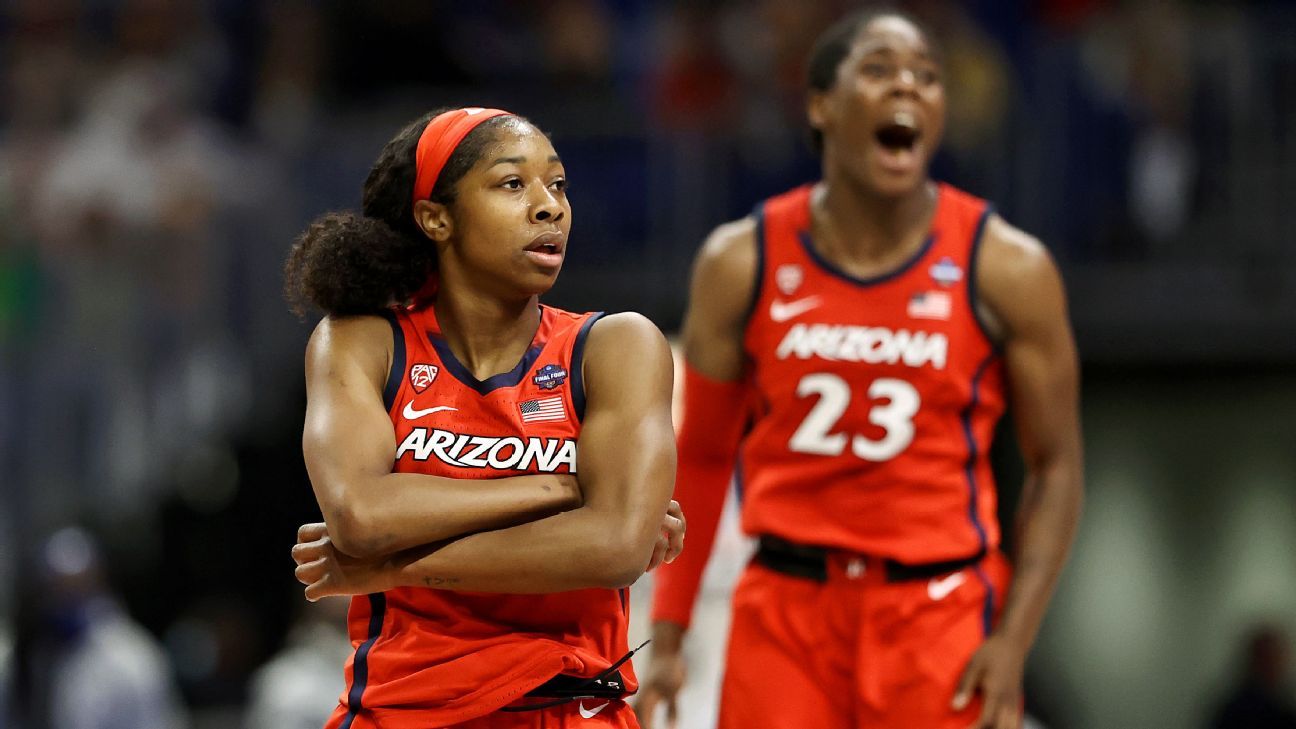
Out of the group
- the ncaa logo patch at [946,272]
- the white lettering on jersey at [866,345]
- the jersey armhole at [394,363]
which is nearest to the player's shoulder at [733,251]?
the white lettering on jersey at [866,345]

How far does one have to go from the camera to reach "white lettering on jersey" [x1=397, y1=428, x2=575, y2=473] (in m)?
3.89

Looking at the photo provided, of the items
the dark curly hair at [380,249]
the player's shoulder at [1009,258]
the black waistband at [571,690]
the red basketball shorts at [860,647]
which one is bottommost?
the red basketball shorts at [860,647]

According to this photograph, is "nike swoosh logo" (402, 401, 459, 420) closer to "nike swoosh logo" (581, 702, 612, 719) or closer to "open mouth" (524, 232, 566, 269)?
"open mouth" (524, 232, 566, 269)

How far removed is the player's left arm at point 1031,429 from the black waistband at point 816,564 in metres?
0.18

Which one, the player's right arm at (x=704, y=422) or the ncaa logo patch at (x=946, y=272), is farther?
the player's right arm at (x=704, y=422)

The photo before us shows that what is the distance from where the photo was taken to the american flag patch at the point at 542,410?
3.94 metres

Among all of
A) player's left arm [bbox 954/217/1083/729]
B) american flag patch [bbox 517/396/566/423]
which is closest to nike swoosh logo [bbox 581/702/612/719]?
american flag patch [bbox 517/396/566/423]

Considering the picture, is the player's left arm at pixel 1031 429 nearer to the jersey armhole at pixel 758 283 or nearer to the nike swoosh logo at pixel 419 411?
the jersey armhole at pixel 758 283

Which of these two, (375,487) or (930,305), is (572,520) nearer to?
(375,487)

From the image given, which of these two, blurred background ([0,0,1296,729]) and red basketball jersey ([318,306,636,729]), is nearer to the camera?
red basketball jersey ([318,306,636,729])

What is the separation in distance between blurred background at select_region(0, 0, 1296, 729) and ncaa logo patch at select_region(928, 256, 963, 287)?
5230 millimetres

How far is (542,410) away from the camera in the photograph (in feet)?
13.0

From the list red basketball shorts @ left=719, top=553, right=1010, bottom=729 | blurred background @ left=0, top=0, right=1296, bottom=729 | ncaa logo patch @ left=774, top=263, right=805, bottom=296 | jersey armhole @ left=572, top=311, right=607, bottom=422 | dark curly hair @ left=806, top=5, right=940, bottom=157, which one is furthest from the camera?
blurred background @ left=0, top=0, right=1296, bottom=729

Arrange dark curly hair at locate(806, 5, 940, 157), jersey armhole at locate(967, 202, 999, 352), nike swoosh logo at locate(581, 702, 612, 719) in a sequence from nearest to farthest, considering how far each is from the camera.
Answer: nike swoosh logo at locate(581, 702, 612, 719) < jersey armhole at locate(967, 202, 999, 352) < dark curly hair at locate(806, 5, 940, 157)
